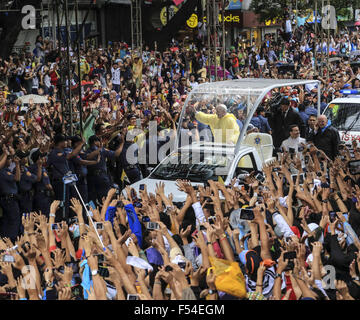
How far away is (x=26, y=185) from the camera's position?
32.8 feet

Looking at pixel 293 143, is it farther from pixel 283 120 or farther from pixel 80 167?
pixel 80 167

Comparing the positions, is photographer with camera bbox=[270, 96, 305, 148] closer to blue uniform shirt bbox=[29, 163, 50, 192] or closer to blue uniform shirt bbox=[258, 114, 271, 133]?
blue uniform shirt bbox=[258, 114, 271, 133]

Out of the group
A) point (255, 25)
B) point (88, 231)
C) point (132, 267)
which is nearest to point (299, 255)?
point (132, 267)

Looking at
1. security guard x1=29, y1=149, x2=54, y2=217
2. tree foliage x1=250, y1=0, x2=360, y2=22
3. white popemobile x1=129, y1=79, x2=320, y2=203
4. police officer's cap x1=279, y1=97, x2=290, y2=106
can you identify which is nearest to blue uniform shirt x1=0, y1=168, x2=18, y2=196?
security guard x1=29, y1=149, x2=54, y2=217

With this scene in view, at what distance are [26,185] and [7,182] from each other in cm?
41

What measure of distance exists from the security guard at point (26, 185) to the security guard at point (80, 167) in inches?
38.7

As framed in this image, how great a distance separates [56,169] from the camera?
10.7 meters

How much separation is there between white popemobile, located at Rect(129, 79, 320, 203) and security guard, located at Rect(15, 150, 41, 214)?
1.40m

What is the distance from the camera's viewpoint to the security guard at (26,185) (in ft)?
32.7

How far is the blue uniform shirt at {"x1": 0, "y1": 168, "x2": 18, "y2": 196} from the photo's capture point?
9570 millimetres

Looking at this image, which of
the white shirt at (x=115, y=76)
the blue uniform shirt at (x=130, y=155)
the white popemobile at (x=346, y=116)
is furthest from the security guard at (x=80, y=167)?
the white shirt at (x=115, y=76)

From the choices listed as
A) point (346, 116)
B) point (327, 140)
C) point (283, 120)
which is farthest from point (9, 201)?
point (346, 116)

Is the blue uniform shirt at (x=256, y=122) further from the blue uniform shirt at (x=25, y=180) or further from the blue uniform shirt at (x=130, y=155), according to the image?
the blue uniform shirt at (x=25, y=180)
